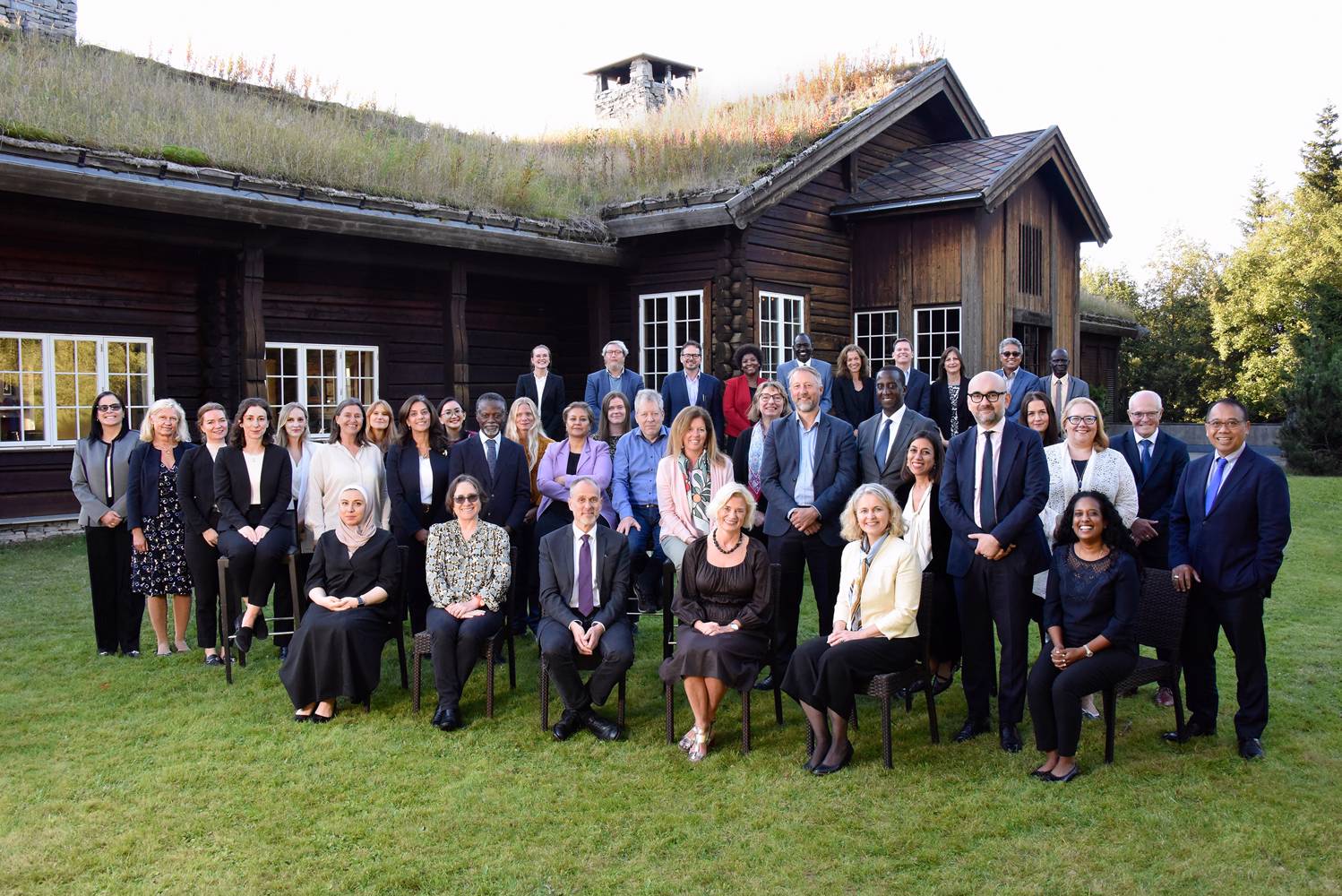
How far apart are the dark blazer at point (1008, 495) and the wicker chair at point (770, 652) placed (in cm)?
92

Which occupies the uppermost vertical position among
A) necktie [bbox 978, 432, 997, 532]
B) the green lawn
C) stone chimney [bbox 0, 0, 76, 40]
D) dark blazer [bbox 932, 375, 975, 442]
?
stone chimney [bbox 0, 0, 76, 40]

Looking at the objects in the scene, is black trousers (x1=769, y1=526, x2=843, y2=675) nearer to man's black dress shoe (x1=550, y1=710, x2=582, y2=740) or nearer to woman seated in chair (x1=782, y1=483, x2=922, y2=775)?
woman seated in chair (x1=782, y1=483, x2=922, y2=775)

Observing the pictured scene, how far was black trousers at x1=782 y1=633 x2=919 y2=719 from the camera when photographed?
4.96 meters

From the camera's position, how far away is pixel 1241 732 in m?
5.12

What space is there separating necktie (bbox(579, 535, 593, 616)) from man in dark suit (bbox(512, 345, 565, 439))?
11.6ft

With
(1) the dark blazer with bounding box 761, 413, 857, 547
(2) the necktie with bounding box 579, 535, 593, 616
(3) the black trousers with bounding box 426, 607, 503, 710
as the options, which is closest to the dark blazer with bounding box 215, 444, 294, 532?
(3) the black trousers with bounding box 426, 607, 503, 710

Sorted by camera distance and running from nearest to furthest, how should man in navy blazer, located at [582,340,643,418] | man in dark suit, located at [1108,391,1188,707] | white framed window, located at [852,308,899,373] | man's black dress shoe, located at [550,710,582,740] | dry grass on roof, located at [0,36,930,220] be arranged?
man's black dress shoe, located at [550,710,582,740] < man in dark suit, located at [1108,391,1188,707] < man in navy blazer, located at [582,340,643,418] < dry grass on roof, located at [0,36,930,220] < white framed window, located at [852,308,899,373]

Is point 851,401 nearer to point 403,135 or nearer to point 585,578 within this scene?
point 585,578

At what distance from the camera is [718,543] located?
5590 mm

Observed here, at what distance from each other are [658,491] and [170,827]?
3.29 m

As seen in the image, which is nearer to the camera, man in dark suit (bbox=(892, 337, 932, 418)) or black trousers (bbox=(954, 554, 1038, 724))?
black trousers (bbox=(954, 554, 1038, 724))

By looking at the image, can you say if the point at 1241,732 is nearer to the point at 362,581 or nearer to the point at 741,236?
the point at 362,581

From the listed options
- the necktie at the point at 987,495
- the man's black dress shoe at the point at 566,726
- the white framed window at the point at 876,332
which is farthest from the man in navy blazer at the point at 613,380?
the white framed window at the point at 876,332

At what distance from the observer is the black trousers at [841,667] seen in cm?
496
